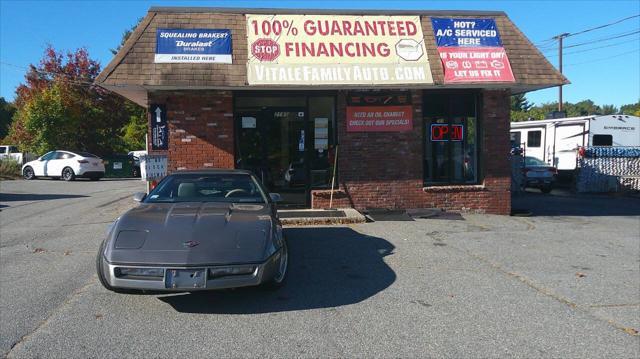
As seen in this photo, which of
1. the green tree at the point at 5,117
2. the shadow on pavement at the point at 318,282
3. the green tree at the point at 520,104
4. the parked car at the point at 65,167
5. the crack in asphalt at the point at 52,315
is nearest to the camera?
the crack in asphalt at the point at 52,315

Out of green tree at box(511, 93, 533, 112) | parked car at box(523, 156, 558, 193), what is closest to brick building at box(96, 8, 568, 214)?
parked car at box(523, 156, 558, 193)

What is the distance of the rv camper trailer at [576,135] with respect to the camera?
20531 millimetres

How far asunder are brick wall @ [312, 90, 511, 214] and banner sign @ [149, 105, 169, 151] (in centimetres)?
353

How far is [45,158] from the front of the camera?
26.2m

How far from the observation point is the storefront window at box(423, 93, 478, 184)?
40.9 ft

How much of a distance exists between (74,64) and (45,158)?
18000 millimetres

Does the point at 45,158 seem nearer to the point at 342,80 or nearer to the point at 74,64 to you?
the point at 74,64

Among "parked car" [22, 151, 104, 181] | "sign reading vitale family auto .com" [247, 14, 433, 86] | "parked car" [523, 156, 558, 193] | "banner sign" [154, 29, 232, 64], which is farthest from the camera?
"parked car" [22, 151, 104, 181]

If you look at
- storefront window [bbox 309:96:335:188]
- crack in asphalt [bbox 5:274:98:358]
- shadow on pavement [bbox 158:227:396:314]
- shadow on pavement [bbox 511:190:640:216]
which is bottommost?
shadow on pavement [bbox 511:190:640:216]

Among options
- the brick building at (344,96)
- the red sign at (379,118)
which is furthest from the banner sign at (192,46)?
the red sign at (379,118)

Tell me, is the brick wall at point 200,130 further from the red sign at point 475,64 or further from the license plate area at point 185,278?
the license plate area at point 185,278

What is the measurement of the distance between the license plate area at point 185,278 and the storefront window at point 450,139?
848 centimetres

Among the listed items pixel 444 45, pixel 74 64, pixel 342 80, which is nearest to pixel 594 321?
pixel 342 80

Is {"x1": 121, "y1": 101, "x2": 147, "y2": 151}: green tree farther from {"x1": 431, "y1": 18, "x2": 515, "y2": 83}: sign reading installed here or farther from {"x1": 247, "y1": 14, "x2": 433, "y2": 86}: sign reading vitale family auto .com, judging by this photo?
{"x1": 431, "y1": 18, "x2": 515, "y2": 83}: sign reading installed here
